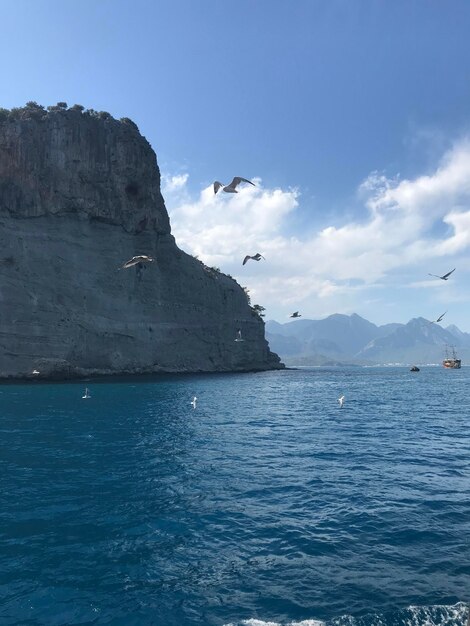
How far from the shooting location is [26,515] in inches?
468

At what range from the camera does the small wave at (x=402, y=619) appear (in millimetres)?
7219

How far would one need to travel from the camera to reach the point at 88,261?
74500mm

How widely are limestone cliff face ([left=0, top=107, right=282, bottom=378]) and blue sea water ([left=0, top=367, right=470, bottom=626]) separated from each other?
151 ft

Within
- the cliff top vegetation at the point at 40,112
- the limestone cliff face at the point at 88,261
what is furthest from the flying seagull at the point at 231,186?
the cliff top vegetation at the point at 40,112

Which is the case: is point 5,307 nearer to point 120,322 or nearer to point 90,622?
point 120,322

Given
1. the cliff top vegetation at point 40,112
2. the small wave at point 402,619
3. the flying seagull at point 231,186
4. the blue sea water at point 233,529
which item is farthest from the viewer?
the cliff top vegetation at point 40,112

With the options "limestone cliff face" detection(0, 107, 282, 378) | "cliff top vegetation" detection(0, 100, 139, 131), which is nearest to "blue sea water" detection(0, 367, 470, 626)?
"limestone cliff face" detection(0, 107, 282, 378)

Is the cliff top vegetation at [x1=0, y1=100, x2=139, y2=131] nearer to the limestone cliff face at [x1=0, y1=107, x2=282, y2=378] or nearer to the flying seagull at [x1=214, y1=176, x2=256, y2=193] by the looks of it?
the limestone cliff face at [x1=0, y1=107, x2=282, y2=378]

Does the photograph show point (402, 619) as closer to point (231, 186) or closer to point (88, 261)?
point (231, 186)

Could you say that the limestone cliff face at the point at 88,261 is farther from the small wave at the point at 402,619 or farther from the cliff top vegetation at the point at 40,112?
the small wave at the point at 402,619

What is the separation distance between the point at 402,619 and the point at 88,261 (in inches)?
2900

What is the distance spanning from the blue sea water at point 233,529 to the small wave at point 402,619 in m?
0.03

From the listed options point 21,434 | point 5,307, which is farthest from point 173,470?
point 5,307

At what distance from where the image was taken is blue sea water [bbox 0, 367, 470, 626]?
7.77 meters
